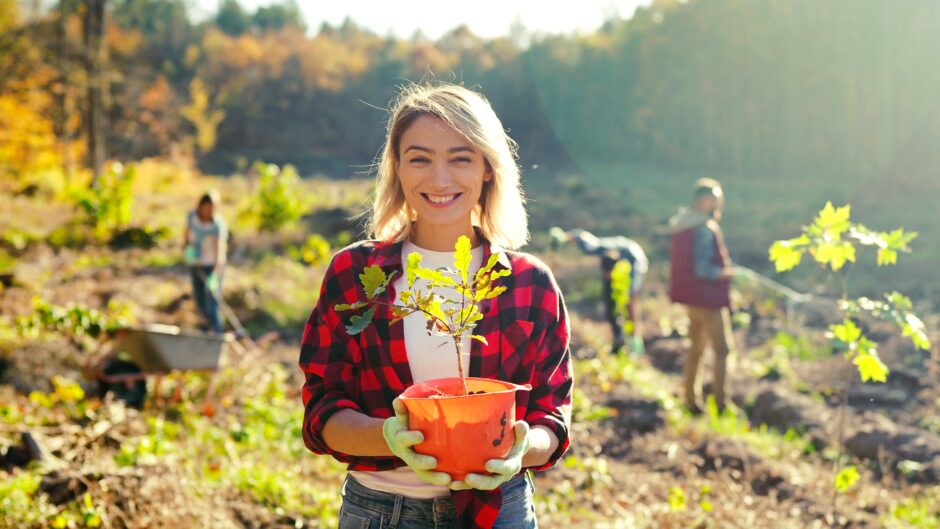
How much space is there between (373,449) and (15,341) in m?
5.78

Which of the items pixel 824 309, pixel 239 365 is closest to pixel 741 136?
pixel 824 309

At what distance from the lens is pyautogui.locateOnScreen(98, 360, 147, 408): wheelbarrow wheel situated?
5.34m

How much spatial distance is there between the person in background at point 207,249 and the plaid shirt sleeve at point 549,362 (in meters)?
6.01

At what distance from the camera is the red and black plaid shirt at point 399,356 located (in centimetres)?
169

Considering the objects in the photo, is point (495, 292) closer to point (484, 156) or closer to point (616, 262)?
point (484, 156)

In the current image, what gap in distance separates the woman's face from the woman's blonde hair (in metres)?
0.02

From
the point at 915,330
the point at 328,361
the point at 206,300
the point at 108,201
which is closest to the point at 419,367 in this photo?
the point at 328,361

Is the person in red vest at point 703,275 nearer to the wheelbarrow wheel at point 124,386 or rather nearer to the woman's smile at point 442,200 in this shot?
the wheelbarrow wheel at point 124,386

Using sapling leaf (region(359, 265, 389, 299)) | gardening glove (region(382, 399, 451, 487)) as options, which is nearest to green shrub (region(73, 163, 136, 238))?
sapling leaf (region(359, 265, 389, 299))

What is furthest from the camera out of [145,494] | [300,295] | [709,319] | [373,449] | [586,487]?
[300,295]

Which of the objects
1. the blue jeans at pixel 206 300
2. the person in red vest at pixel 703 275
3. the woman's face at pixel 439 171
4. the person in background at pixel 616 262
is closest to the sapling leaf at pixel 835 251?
the woman's face at pixel 439 171

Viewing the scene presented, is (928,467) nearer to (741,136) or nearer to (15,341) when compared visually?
(15,341)

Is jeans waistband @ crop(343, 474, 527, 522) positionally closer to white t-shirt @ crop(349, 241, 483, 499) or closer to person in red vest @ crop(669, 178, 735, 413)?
white t-shirt @ crop(349, 241, 483, 499)

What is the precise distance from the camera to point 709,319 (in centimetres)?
581
